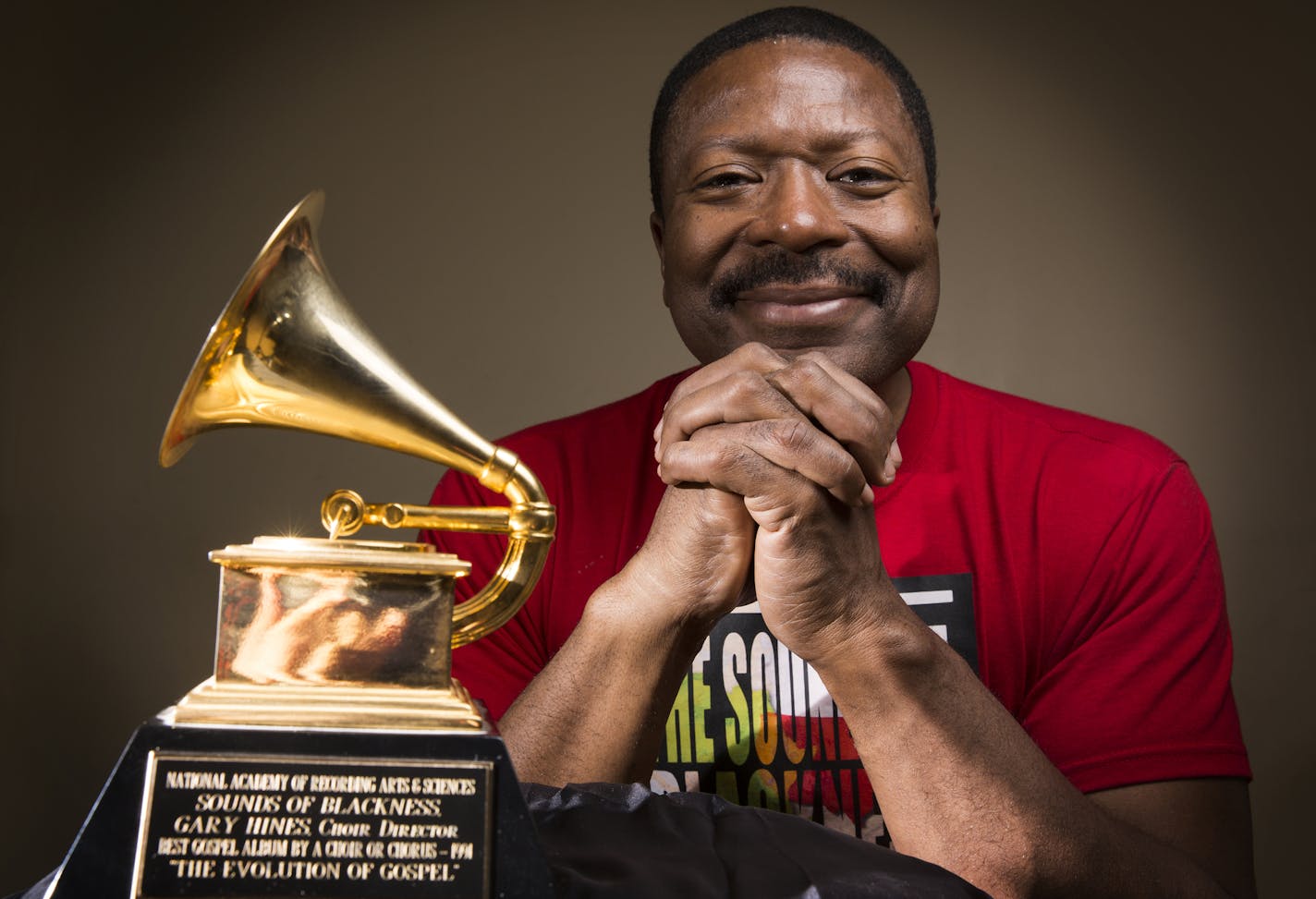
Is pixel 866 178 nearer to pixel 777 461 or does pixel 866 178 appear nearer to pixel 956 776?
pixel 777 461

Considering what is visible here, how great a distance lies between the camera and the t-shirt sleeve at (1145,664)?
4.52 feet

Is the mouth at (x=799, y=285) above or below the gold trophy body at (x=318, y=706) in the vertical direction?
above

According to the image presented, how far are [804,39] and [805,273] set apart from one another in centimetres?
30

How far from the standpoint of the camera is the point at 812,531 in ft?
3.60

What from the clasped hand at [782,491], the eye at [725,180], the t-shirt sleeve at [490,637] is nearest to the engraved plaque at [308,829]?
the clasped hand at [782,491]

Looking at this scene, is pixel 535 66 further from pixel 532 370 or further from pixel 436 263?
pixel 532 370

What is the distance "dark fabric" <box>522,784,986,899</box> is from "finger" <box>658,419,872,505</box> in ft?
0.88

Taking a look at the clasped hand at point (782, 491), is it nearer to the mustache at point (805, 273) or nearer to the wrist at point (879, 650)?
the wrist at point (879, 650)

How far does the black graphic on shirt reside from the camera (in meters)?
1.51

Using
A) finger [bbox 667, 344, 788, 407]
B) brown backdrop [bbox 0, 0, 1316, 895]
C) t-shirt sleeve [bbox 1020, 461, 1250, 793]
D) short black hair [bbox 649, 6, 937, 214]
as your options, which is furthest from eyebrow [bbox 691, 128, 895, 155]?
brown backdrop [bbox 0, 0, 1316, 895]

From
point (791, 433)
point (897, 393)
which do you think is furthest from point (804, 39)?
point (791, 433)

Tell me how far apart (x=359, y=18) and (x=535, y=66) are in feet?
1.18

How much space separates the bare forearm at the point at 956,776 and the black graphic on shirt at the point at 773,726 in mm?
374

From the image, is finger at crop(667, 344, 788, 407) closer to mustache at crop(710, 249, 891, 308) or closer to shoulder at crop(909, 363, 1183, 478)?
mustache at crop(710, 249, 891, 308)
